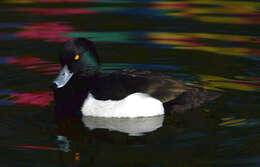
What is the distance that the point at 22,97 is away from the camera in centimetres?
782

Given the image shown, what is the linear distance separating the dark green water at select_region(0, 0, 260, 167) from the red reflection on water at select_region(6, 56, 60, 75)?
0.05 feet

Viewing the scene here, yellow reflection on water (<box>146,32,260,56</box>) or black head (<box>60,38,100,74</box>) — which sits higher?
black head (<box>60,38,100,74</box>)

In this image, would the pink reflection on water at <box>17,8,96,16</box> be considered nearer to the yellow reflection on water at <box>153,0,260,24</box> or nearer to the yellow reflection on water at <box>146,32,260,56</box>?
the yellow reflection on water at <box>153,0,260,24</box>

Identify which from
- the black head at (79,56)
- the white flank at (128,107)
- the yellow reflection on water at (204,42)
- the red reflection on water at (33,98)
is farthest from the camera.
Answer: the yellow reflection on water at (204,42)

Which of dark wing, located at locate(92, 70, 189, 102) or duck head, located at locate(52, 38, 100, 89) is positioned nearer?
dark wing, located at locate(92, 70, 189, 102)

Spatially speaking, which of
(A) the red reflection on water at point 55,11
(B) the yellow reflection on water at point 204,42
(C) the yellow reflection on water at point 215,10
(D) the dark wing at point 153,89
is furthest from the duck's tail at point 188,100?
(A) the red reflection on water at point 55,11

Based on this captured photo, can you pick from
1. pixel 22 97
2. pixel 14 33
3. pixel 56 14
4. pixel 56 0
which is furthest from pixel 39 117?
pixel 56 0

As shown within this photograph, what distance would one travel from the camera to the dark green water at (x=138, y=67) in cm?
607

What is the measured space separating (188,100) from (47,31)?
4.52 meters

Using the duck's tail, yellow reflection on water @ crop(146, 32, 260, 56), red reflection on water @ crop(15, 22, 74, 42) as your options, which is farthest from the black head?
red reflection on water @ crop(15, 22, 74, 42)

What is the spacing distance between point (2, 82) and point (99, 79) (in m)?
1.78

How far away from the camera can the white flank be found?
689 cm

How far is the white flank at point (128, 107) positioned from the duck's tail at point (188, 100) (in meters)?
0.11

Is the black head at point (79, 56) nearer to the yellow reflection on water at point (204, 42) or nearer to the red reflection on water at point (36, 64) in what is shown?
the red reflection on water at point (36, 64)
